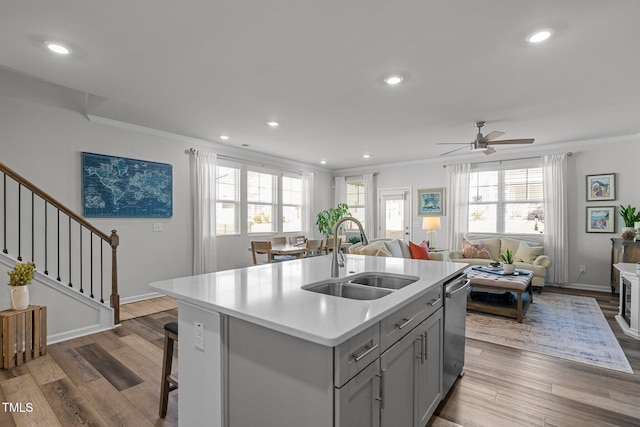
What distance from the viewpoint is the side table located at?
2.57 meters

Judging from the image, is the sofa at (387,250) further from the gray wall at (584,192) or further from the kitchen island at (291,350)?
the kitchen island at (291,350)

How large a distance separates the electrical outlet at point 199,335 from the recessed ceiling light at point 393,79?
2621 millimetres

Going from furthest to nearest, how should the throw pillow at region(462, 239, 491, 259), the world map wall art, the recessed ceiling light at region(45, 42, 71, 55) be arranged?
the throw pillow at region(462, 239, 491, 259)
the world map wall art
the recessed ceiling light at region(45, 42, 71, 55)

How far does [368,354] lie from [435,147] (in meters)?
5.41

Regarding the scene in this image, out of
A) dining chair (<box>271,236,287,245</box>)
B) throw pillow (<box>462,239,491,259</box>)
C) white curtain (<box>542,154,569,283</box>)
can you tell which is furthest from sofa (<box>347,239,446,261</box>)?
white curtain (<box>542,154,569,283</box>)

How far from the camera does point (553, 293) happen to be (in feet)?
17.0

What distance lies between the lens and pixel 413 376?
1.61 m

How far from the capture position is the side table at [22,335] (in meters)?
2.57

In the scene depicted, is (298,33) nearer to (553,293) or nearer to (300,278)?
(300,278)

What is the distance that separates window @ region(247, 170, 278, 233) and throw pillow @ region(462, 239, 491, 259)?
13.0 ft

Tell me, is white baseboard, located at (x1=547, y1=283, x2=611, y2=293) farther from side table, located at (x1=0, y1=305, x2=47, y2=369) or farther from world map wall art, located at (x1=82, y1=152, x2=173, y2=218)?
side table, located at (x1=0, y1=305, x2=47, y2=369)

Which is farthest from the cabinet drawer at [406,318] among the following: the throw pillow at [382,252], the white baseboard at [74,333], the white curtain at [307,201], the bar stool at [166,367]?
the white curtain at [307,201]

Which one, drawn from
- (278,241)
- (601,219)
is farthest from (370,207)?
(601,219)

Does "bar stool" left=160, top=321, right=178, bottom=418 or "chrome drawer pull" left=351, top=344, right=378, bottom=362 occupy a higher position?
"chrome drawer pull" left=351, top=344, right=378, bottom=362
